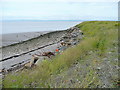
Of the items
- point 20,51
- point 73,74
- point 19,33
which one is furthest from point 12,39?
point 73,74

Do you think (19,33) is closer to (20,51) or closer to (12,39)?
(12,39)

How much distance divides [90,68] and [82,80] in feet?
4.97

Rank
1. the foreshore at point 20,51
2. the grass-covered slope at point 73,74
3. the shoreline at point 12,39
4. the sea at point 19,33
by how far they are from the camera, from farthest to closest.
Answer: the sea at point 19,33 < the shoreline at point 12,39 < the foreshore at point 20,51 < the grass-covered slope at point 73,74

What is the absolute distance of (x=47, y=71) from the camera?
7156 millimetres

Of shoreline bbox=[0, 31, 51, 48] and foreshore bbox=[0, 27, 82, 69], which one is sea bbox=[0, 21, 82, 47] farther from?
foreshore bbox=[0, 27, 82, 69]

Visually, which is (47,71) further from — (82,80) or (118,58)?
(118,58)

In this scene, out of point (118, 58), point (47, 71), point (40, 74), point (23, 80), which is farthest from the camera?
point (118, 58)

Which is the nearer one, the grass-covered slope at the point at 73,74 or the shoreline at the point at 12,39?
the grass-covered slope at the point at 73,74

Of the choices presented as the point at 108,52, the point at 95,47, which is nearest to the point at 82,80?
the point at 108,52

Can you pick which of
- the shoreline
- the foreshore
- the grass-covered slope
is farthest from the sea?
the grass-covered slope

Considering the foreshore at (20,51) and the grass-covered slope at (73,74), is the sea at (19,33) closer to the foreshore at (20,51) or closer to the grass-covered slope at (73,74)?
the foreshore at (20,51)

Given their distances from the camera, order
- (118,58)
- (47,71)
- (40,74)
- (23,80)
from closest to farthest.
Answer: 1. (23,80)
2. (40,74)
3. (47,71)
4. (118,58)

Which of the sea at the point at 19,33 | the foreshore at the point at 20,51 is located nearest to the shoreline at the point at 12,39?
the sea at the point at 19,33

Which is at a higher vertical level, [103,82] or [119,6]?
[119,6]
